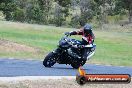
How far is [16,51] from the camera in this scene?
27.6 meters

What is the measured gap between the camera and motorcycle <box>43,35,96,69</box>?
18.8m

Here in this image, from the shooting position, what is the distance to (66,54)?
18.9m

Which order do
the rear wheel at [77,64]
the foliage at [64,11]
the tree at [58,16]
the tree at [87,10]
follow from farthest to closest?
the tree at [87,10] → the tree at [58,16] → the foliage at [64,11] → the rear wheel at [77,64]

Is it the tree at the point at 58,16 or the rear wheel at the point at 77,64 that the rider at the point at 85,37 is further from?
the tree at the point at 58,16

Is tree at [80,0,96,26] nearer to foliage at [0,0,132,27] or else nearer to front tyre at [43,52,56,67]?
foliage at [0,0,132,27]

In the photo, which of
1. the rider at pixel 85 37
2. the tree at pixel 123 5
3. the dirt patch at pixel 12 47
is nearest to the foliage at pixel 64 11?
the tree at pixel 123 5

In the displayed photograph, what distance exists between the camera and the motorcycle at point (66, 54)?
738 inches

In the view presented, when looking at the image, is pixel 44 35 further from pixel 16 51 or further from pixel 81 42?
pixel 81 42

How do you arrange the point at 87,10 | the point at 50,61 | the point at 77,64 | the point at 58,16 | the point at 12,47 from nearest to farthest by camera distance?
1. the point at 50,61
2. the point at 77,64
3. the point at 12,47
4. the point at 58,16
5. the point at 87,10

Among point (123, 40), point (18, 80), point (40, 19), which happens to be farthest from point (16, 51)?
point (40, 19)

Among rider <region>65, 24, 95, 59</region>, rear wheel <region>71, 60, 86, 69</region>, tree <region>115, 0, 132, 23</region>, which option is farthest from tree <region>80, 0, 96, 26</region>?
rider <region>65, 24, 95, 59</region>

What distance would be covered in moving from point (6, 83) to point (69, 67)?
7161mm

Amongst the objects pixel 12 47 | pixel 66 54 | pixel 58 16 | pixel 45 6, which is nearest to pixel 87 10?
pixel 58 16

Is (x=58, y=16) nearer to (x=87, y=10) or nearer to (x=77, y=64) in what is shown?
(x=87, y=10)
